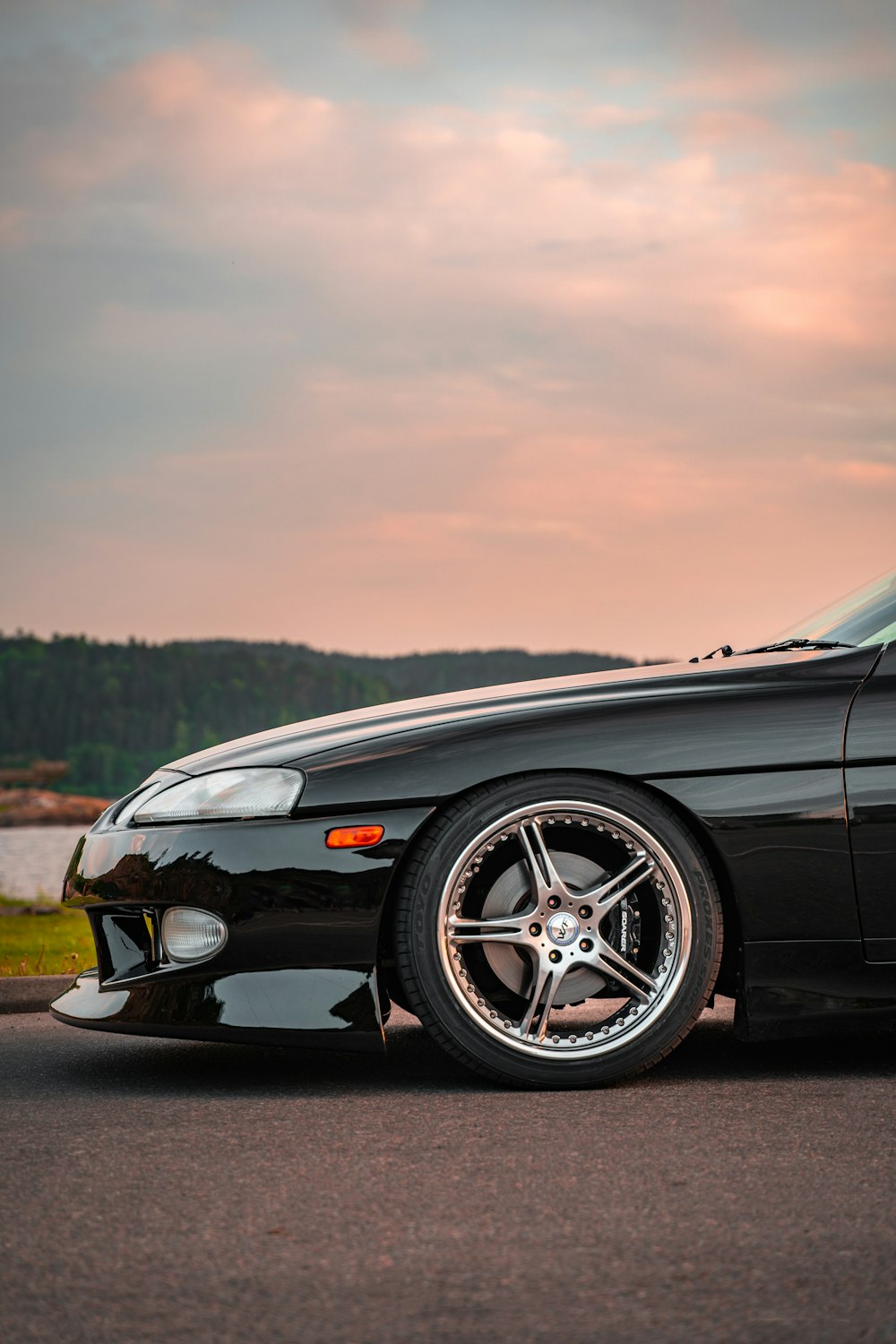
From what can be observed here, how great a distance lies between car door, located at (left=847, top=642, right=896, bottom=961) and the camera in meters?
3.42

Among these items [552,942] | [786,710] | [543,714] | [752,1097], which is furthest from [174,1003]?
[786,710]

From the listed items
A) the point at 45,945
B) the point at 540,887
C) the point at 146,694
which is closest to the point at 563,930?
the point at 540,887

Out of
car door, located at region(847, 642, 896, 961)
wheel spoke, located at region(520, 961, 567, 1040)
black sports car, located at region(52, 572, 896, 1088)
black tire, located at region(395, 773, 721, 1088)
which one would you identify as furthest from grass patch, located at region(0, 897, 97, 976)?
car door, located at region(847, 642, 896, 961)

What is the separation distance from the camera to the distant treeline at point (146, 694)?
210 feet

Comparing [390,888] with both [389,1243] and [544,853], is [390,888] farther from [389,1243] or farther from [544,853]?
[389,1243]

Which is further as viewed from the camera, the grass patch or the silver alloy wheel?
the grass patch

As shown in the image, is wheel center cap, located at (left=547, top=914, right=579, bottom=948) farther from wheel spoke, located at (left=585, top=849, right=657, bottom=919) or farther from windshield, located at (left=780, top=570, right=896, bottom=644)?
windshield, located at (left=780, top=570, right=896, bottom=644)

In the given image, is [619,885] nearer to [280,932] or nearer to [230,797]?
[280,932]

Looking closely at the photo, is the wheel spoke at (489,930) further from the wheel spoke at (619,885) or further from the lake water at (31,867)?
the lake water at (31,867)

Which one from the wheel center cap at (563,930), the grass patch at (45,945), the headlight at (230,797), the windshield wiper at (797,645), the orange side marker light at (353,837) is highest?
the windshield wiper at (797,645)

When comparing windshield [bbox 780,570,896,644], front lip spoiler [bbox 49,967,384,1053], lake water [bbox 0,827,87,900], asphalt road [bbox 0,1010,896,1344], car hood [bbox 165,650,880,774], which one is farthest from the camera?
lake water [bbox 0,827,87,900]

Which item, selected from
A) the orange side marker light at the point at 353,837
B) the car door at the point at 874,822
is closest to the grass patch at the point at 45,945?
the orange side marker light at the point at 353,837

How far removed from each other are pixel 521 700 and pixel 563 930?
652mm

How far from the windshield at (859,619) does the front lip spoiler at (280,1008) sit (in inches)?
65.7
